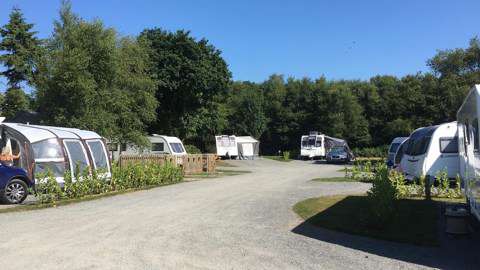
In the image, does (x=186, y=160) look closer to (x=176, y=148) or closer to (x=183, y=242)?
(x=176, y=148)

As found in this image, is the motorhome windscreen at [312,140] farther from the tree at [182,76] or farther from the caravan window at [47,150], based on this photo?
the caravan window at [47,150]

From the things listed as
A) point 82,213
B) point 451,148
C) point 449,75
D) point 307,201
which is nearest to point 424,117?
point 449,75

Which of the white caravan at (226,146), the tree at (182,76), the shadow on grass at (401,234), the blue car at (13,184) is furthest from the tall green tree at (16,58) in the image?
the shadow on grass at (401,234)

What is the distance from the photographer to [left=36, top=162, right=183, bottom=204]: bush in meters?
13.8

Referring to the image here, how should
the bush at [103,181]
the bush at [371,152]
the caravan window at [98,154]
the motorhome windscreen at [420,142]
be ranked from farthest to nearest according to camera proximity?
the bush at [371,152], the motorhome windscreen at [420,142], the caravan window at [98,154], the bush at [103,181]

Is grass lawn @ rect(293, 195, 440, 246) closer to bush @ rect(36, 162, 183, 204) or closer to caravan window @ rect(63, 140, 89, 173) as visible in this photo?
bush @ rect(36, 162, 183, 204)

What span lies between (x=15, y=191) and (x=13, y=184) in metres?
0.20

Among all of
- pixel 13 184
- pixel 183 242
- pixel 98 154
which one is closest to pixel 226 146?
pixel 98 154

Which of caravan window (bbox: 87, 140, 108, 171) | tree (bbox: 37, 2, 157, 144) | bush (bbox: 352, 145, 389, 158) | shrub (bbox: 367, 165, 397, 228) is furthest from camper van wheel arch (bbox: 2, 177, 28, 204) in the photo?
bush (bbox: 352, 145, 389, 158)

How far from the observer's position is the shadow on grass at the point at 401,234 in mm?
7219

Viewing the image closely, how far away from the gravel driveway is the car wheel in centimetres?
219

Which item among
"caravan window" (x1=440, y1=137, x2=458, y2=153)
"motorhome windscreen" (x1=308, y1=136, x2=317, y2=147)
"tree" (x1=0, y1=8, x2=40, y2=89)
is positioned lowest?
"caravan window" (x1=440, y1=137, x2=458, y2=153)

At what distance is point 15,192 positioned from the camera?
1405 centimetres

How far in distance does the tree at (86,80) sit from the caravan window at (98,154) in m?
6.96
